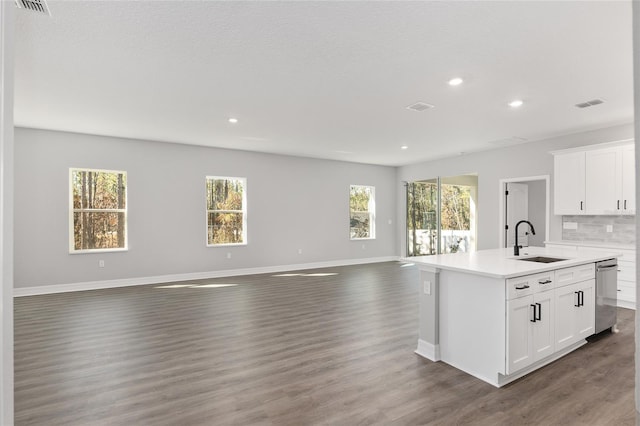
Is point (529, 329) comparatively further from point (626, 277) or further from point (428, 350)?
point (626, 277)

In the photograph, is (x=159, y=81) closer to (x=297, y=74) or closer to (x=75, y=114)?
(x=297, y=74)

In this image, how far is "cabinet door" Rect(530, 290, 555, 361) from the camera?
9.43ft

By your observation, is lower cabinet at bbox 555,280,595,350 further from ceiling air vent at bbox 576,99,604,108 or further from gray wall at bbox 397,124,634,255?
gray wall at bbox 397,124,634,255

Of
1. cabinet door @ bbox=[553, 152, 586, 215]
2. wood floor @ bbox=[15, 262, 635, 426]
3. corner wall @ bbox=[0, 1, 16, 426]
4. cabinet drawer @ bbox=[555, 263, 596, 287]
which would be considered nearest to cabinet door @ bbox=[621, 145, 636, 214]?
cabinet door @ bbox=[553, 152, 586, 215]

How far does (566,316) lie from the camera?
3.20 metres

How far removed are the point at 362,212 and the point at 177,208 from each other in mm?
4960

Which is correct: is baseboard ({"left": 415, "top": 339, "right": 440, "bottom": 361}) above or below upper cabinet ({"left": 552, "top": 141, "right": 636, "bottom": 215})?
Result: below

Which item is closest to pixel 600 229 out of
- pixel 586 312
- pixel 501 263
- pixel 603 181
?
pixel 603 181

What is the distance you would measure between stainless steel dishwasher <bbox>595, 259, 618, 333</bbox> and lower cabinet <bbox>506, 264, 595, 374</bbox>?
14 centimetres

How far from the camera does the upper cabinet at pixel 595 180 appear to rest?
16.7 feet

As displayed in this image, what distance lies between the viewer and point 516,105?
14.9ft

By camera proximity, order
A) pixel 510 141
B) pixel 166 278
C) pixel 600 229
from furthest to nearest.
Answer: pixel 166 278, pixel 510 141, pixel 600 229

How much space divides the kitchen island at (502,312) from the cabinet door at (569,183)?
8.35ft

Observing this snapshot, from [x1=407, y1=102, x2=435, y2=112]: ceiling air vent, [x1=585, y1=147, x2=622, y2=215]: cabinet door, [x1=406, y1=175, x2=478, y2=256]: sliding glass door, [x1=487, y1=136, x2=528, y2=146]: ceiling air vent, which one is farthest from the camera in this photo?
[x1=406, y1=175, x2=478, y2=256]: sliding glass door
